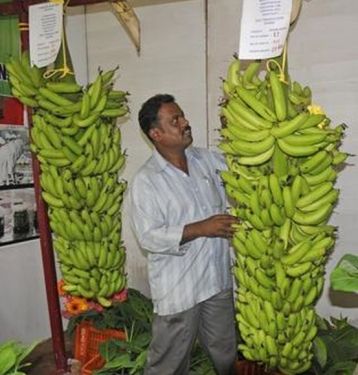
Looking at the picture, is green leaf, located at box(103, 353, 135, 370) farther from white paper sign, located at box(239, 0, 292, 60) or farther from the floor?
white paper sign, located at box(239, 0, 292, 60)

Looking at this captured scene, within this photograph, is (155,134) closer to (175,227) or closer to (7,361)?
(175,227)

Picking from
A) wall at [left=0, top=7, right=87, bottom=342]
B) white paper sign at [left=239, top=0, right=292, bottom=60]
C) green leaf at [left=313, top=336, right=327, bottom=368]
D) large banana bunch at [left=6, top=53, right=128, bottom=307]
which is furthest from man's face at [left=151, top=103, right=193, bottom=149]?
wall at [left=0, top=7, right=87, bottom=342]

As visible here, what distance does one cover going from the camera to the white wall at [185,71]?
2744 mm

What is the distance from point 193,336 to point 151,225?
0.51 m

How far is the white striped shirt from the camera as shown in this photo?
2129 mm

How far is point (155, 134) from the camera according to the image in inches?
88.2

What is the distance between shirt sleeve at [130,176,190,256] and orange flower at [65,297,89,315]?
22.1 inches

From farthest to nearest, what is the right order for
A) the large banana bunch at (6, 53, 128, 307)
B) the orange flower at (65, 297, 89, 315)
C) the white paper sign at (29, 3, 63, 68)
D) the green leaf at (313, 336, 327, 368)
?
the orange flower at (65, 297, 89, 315)
the green leaf at (313, 336, 327, 368)
the large banana bunch at (6, 53, 128, 307)
the white paper sign at (29, 3, 63, 68)

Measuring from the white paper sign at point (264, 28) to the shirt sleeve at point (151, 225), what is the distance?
0.84m

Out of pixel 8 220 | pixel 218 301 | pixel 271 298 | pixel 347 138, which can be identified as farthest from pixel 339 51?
pixel 8 220

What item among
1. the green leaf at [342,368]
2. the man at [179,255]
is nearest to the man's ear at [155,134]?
the man at [179,255]

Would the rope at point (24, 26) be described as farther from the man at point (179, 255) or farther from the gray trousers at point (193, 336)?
the gray trousers at point (193, 336)

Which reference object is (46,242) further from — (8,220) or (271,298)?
(271,298)

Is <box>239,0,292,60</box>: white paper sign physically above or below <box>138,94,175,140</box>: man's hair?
above
